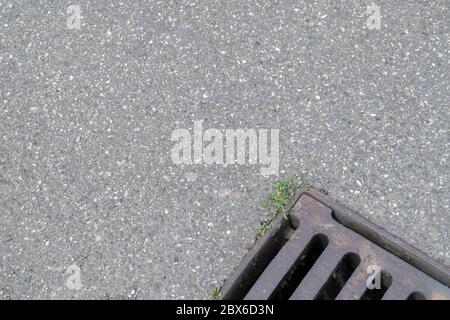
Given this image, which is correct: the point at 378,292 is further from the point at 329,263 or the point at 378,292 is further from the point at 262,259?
the point at 262,259

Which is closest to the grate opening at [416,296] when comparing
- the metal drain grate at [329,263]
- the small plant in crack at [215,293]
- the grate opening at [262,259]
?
the metal drain grate at [329,263]

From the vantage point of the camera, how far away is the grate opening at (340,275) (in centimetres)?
198

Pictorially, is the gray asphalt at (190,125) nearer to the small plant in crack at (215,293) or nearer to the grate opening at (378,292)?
the small plant in crack at (215,293)

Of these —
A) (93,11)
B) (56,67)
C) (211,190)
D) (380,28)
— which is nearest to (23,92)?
(56,67)

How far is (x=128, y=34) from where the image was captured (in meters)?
2.42

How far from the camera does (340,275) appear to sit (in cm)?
202

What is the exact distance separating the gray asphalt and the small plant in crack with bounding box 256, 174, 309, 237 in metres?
0.03

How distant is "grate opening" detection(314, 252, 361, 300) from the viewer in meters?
1.98

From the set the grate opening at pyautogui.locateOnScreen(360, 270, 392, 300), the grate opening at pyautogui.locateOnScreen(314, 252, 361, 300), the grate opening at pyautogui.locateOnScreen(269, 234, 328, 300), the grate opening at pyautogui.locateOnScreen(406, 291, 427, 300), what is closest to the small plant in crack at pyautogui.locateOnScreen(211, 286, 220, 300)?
the grate opening at pyautogui.locateOnScreen(269, 234, 328, 300)

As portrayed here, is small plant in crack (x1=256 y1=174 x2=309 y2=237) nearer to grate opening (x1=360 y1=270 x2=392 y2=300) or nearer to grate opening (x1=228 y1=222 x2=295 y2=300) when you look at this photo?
grate opening (x1=228 y1=222 x2=295 y2=300)

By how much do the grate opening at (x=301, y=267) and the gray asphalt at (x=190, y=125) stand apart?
0.54 feet

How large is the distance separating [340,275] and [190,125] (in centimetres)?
76
